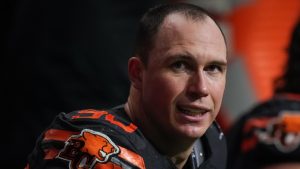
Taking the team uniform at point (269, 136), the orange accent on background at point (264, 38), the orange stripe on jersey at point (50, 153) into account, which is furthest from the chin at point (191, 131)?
the orange accent on background at point (264, 38)

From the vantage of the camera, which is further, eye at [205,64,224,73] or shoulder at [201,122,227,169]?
shoulder at [201,122,227,169]

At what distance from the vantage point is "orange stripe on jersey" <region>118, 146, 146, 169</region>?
213cm

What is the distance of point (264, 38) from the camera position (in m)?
5.60

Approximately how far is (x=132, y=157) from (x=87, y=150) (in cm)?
13

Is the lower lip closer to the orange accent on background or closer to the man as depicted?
the man

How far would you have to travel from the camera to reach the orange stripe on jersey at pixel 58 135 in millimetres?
→ 2199

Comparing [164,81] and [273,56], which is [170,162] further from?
[273,56]

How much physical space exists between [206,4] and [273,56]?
36.7 inches

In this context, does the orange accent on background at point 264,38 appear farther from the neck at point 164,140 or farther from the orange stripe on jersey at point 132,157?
the orange stripe on jersey at point 132,157

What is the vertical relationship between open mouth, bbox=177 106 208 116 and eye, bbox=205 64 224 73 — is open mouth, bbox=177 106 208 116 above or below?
below

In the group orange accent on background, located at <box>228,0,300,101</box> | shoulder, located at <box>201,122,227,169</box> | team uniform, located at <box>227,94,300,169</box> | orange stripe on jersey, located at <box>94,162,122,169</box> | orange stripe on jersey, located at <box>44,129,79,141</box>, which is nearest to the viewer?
orange stripe on jersey, located at <box>94,162,122,169</box>

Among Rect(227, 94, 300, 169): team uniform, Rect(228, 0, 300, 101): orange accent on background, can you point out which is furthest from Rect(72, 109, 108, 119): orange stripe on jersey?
Rect(228, 0, 300, 101): orange accent on background

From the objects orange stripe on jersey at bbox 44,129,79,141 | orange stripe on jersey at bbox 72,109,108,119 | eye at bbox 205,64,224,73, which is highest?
eye at bbox 205,64,224,73

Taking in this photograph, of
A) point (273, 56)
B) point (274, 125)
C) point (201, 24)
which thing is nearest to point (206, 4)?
point (273, 56)
